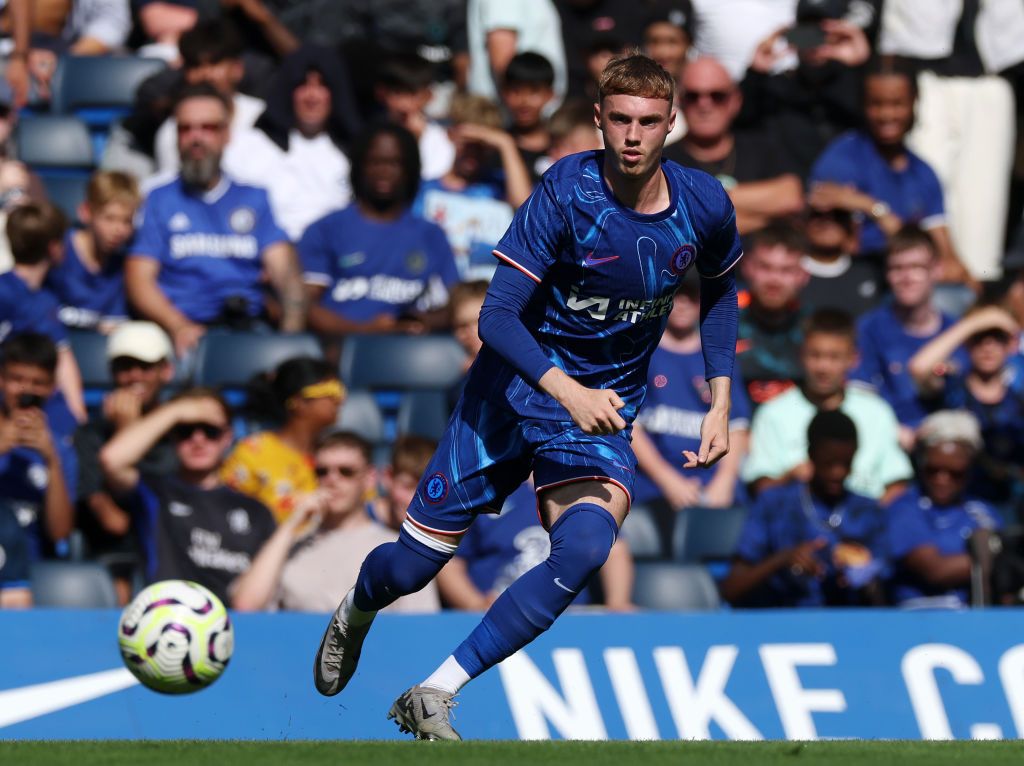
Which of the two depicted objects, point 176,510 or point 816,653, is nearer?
point 816,653

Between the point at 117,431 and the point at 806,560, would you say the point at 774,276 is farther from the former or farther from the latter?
the point at 117,431

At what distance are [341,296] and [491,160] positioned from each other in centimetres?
151

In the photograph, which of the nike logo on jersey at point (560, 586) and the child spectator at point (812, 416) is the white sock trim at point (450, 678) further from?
the child spectator at point (812, 416)

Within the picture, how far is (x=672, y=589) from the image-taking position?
8500 millimetres

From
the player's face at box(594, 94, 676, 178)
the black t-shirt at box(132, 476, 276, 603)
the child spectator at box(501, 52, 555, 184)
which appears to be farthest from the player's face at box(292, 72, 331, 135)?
the player's face at box(594, 94, 676, 178)

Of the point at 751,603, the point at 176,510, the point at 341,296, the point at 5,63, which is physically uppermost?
the point at 5,63

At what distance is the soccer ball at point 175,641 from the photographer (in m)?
6.21

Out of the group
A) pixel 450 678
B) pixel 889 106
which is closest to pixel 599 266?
pixel 450 678

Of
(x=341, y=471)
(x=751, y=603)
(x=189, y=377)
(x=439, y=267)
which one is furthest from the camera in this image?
(x=439, y=267)

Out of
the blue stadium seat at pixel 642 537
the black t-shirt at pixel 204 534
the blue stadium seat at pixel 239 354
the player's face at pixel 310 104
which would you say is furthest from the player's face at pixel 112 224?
the blue stadium seat at pixel 642 537

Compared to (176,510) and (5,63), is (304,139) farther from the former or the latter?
(176,510)

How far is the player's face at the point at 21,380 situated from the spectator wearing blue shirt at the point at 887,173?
5147 millimetres

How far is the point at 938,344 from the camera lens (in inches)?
398

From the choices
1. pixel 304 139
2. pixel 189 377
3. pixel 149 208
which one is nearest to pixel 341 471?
pixel 189 377
